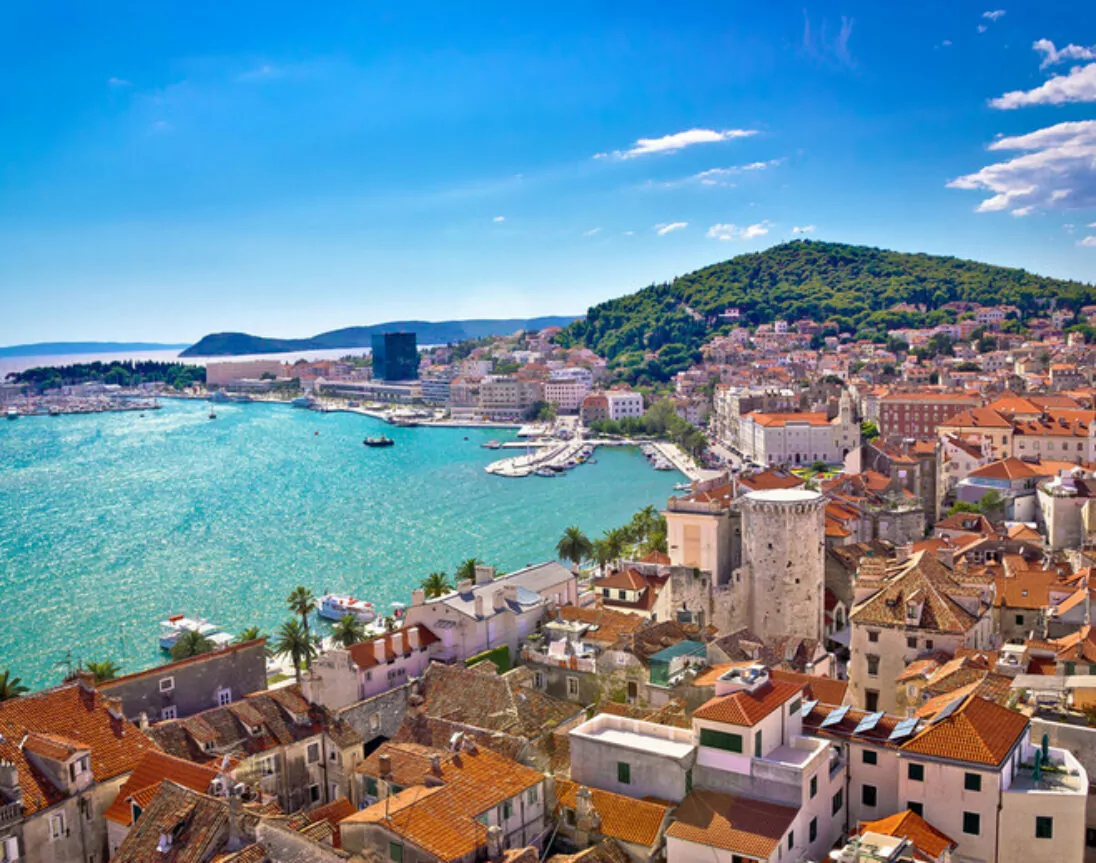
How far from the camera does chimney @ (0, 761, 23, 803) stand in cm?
1136

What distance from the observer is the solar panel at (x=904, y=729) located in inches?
478

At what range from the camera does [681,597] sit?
2272 cm

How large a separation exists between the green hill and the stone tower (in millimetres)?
112370

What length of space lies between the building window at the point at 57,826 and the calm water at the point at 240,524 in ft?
71.0

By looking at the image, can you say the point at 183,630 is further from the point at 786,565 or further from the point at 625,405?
the point at 625,405

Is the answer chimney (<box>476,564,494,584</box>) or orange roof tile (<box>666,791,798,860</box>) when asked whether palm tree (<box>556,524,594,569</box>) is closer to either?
chimney (<box>476,564,494,584</box>)

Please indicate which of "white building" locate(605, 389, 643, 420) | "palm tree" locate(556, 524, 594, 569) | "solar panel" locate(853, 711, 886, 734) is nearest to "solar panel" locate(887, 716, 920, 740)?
"solar panel" locate(853, 711, 886, 734)

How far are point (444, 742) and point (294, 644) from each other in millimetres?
12659

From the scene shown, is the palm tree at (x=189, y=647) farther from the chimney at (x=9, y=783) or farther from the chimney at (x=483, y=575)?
the chimney at (x=9, y=783)

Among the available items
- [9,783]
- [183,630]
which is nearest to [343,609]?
[183,630]

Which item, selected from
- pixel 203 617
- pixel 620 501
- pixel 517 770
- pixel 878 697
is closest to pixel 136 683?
pixel 517 770

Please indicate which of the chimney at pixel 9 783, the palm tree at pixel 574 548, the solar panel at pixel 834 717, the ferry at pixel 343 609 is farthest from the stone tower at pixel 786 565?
the ferry at pixel 343 609

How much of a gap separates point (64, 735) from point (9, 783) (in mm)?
1352

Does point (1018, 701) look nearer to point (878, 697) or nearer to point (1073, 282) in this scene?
point (878, 697)
